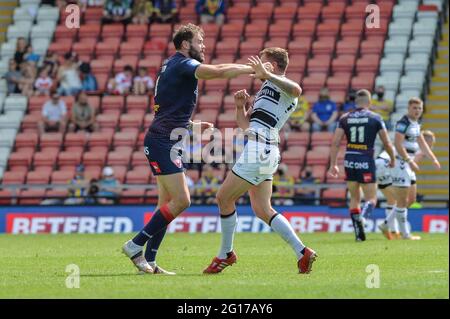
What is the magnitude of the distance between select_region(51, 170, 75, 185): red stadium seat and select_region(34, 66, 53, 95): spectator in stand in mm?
2826

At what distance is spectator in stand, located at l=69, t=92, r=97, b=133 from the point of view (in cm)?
2773

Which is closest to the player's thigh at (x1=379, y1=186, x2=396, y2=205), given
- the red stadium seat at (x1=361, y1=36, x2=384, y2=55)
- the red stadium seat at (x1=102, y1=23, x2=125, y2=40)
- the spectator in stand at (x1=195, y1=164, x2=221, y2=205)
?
the spectator in stand at (x1=195, y1=164, x2=221, y2=205)

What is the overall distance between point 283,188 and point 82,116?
5.81 meters

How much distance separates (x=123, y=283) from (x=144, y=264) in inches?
53.1

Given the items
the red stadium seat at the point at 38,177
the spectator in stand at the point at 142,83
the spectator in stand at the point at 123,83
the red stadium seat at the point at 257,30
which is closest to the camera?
the red stadium seat at the point at 38,177

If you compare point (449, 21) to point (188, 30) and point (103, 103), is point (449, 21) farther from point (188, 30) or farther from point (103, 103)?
point (188, 30)

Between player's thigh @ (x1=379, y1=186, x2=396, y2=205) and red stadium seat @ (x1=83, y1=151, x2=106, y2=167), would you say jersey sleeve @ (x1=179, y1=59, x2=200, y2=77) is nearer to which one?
player's thigh @ (x1=379, y1=186, x2=396, y2=205)

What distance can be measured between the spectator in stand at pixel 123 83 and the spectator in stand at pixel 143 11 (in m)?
Answer: 2.37

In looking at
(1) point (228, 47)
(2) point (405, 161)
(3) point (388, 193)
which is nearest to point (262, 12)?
(1) point (228, 47)

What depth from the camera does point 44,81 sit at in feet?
95.8

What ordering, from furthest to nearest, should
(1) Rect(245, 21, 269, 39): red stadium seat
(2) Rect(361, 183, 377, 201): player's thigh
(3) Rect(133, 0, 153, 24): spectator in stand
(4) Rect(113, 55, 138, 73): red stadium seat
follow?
(3) Rect(133, 0, 153, 24): spectator in stand < (4) Rect(113, 55, 138, 73): red stadium seat < (1) Rect(245, 21, 269, 39): red stadium seat < (2) Rect(361, 183, 377, 201): player's thigh

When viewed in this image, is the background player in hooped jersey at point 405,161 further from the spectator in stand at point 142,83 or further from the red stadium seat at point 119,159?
the spectator in stand at point 142,83

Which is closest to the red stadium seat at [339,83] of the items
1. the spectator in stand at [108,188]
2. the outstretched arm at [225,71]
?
the spectator in stand at [108,188]

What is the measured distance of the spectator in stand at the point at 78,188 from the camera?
25.0m
